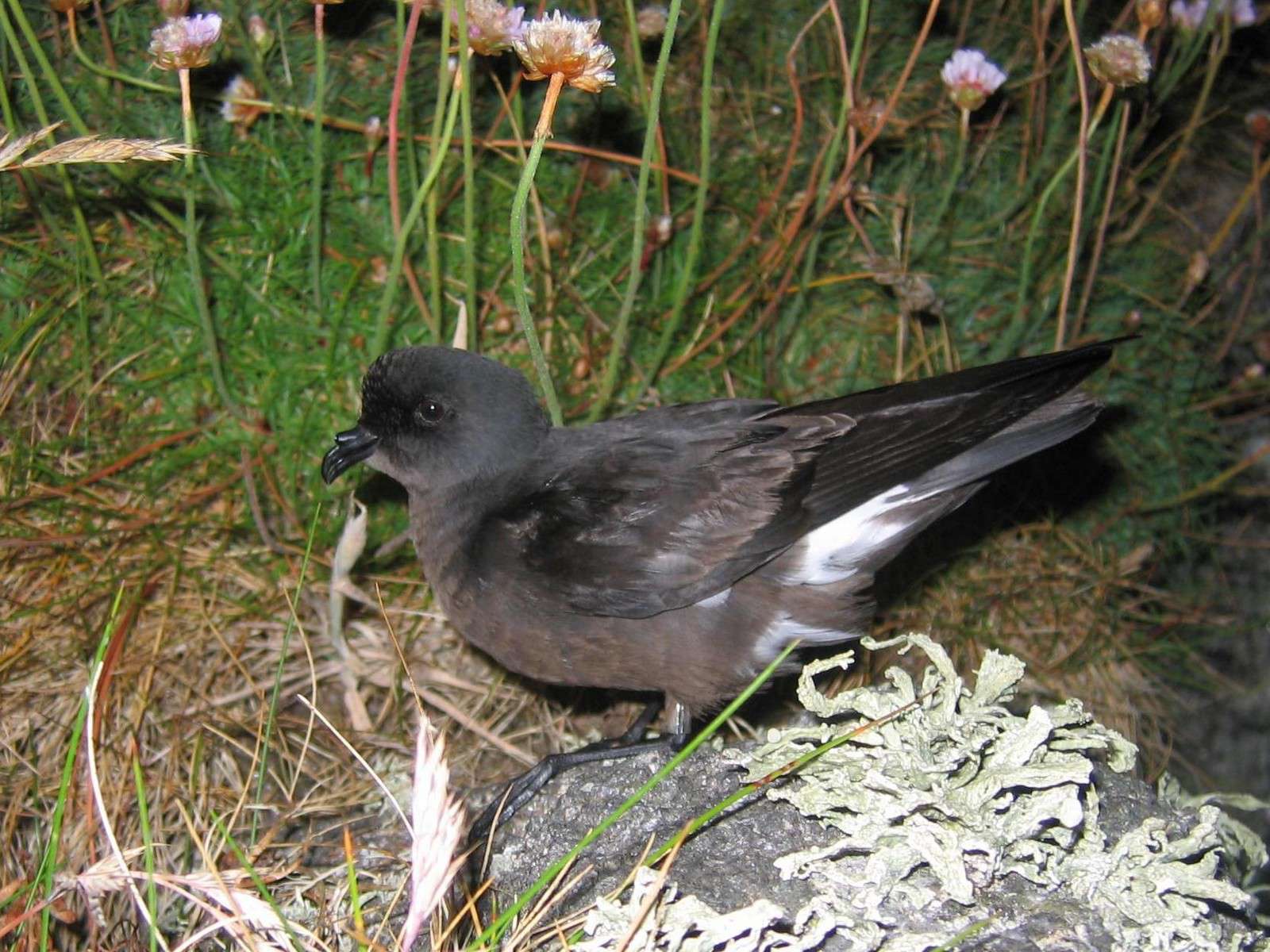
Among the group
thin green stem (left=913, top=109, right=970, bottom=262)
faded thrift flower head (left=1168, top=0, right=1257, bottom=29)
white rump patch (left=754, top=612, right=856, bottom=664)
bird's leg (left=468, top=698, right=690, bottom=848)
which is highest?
faded thrift flower head (left=1168, top=0, right=1257, bottom=29)

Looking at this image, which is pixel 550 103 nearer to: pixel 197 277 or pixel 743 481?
pixel 743 481

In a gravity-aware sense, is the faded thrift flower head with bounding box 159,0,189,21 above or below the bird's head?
above

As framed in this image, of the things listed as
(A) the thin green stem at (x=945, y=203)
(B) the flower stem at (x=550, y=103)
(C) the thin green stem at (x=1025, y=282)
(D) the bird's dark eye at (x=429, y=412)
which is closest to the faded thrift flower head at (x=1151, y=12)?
(C) the thin green stem at (x=1025, y=282)

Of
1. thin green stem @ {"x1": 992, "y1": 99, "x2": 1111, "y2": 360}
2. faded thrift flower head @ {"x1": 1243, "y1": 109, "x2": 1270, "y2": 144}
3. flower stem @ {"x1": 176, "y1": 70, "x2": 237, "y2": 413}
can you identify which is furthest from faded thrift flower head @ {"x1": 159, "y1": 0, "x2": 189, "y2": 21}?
faded thrift flower head @ {"x1": 1243, "y1": 109, "x2": 1270, "y2": 144}

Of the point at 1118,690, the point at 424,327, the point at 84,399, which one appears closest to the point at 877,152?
the point at 424,327

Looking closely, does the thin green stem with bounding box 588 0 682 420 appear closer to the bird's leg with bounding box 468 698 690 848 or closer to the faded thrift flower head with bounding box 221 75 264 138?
the bird's leg with bounding box 468 698 690 848

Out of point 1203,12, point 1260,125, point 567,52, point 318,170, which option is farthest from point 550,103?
point 1260,125

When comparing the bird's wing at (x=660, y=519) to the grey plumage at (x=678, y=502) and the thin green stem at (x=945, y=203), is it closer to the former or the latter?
the grey plumage at (x=678, y=502)
